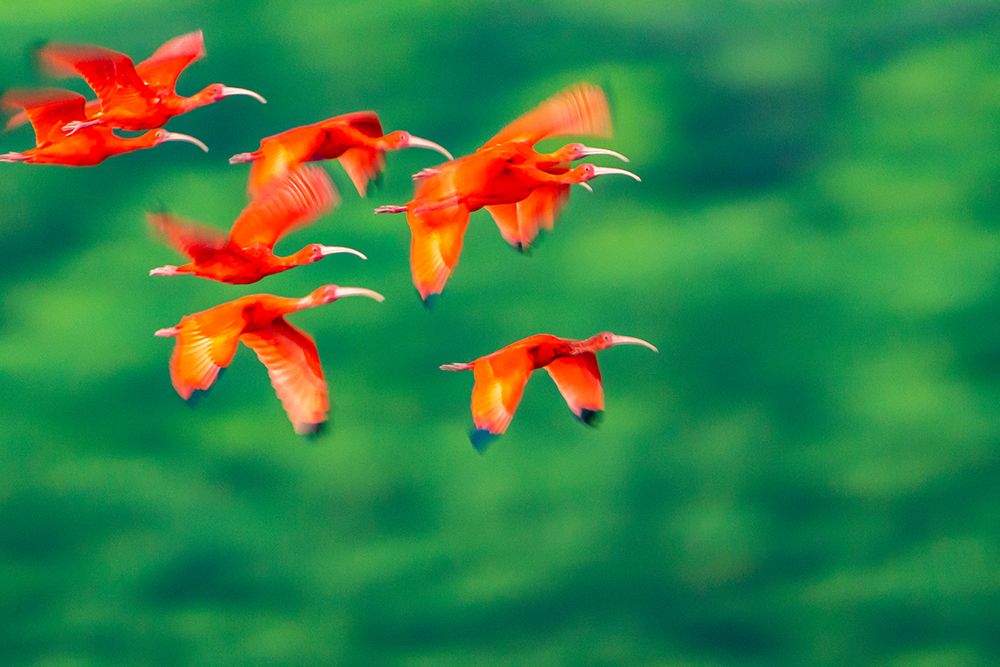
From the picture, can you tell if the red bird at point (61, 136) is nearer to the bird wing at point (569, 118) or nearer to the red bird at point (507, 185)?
the red bird at point (507, 185)

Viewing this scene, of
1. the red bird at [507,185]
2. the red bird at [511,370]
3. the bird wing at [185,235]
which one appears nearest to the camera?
the bird wing at [185,235]

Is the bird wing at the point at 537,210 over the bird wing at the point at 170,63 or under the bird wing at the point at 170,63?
under

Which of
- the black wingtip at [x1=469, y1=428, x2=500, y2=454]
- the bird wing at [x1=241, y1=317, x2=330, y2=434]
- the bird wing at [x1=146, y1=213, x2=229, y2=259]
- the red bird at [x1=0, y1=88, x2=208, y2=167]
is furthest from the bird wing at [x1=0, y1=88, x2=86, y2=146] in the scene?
the black wingtip at [x1=469, y1=428, x2=500, y2=454]

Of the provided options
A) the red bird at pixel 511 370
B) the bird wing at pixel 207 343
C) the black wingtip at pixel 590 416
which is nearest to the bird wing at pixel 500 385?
the red bird at pixel 511 370

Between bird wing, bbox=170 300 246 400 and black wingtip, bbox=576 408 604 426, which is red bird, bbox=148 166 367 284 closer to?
bird wing, bbox=170 300 246 400

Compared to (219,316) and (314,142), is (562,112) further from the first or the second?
(219,316)

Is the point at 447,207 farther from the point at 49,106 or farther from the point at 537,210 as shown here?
the point at 49,106

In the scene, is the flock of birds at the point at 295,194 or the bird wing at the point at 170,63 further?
the bird wing at the point at 170,63
